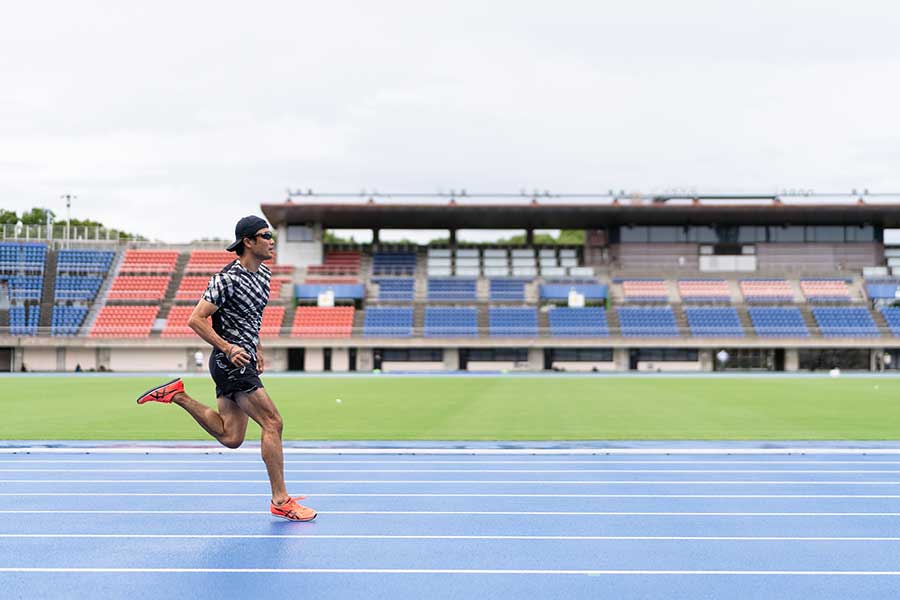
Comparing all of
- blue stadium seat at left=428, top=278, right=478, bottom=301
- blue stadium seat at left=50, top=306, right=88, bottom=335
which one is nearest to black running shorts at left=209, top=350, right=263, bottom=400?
blue stadium seat at left=428, top=278, right=478, bottom=301

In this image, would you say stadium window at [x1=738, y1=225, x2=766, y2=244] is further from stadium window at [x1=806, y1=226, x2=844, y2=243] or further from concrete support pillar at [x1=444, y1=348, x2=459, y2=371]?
concrete support pillar at [x1=444, y1=348, x2=459, y2=371]

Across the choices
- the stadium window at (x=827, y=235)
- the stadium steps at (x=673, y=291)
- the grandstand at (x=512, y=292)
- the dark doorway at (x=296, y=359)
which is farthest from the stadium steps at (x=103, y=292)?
the stadium window at (x=827, y=235)

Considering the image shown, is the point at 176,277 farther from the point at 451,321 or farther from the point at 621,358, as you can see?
the point at 621,358

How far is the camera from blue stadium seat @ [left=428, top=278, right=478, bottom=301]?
52.8 m

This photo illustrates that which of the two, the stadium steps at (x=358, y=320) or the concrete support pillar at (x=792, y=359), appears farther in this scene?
the stadium steps at (x=358, y=320)

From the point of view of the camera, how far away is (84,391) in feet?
85.5

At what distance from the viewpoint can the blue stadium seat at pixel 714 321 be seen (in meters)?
47.9

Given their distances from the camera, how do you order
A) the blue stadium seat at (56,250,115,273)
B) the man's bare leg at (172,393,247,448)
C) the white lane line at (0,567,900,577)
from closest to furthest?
the white lane line at (0,567,900,577), the man's bare leg at (172,393,247,448), the blue stadium seat at (56,250,115,273)

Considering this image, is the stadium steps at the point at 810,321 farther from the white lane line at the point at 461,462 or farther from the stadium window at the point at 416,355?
the white lane line at the point at 461,462

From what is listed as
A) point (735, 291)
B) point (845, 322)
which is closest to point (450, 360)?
point (735, 291)

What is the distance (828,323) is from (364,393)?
36.2 meters

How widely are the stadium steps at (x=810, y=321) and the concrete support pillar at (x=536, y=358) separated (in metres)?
17.0

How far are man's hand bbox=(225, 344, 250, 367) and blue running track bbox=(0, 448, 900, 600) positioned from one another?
1.30 meters

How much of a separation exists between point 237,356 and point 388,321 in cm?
4423
